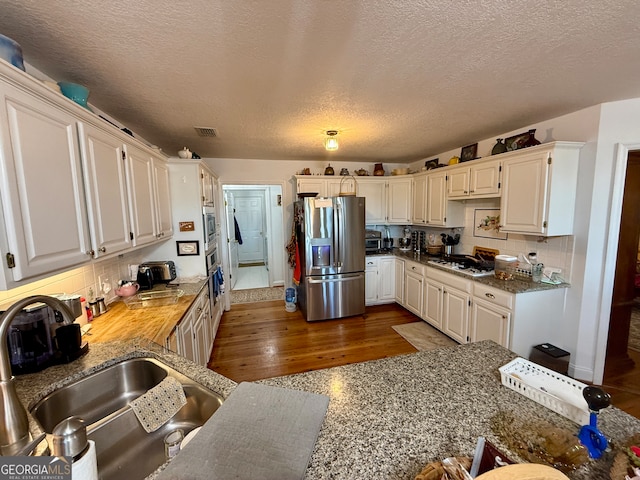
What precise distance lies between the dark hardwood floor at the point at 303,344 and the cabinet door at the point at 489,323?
70cm

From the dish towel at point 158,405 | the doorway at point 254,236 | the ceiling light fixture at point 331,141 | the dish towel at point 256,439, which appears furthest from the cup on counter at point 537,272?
the doorway at point 254,236

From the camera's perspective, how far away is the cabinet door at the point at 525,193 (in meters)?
2.27

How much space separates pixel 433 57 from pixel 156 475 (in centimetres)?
205

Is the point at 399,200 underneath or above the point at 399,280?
above

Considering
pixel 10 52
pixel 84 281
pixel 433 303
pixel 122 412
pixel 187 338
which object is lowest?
pixel 433 303

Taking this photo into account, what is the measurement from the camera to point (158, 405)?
107 centimetres

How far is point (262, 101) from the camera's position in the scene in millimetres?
1946

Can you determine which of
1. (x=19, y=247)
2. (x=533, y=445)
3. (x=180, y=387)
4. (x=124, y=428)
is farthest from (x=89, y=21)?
(x=533, y=445)

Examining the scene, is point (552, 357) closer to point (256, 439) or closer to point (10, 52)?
point (256, 439)

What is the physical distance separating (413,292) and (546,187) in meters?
2.05

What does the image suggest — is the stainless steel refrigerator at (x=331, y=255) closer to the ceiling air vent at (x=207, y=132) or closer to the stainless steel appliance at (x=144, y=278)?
the ceiling air vent at (x=207, y=132)

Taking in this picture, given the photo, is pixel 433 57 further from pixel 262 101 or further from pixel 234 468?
pixel 234 468

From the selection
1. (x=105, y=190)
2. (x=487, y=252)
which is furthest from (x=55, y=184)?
(x=487, y=252)

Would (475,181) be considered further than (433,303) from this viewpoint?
No
